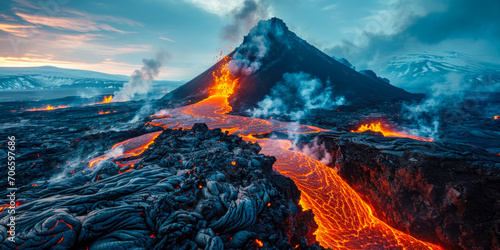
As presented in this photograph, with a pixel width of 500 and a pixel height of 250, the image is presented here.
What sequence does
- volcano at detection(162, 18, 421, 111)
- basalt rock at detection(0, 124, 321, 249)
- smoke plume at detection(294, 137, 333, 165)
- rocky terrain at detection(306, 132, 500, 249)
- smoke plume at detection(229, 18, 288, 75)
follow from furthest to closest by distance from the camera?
smoke plume at detection(229, 18, 288, 75) → volcano at detection(162, 18, 421, 111) → smoke plume at detection(294, 137, 333, 165) → rocky terrain at detection(306, 132, 500, 249) → basalt rock at detection(0, 124, 321, 249)

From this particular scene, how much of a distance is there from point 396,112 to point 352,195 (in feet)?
121

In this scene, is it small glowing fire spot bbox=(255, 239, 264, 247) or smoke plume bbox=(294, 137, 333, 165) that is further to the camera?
smoke plume bbox=(294, 137, 333, 165)

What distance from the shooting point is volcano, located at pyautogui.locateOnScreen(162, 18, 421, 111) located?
2058 inches

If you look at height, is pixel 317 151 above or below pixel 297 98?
below

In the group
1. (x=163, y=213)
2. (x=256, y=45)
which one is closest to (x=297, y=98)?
(x=256, y=45)

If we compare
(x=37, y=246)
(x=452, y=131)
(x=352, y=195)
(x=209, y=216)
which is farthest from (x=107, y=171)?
(x=452, y=131)

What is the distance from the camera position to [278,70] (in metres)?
56.7

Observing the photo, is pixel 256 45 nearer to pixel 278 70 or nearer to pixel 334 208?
pixel 278 70

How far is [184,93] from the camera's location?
69.6 m

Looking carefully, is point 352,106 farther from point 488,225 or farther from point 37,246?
point 37,246

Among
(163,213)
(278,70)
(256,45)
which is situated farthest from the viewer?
(256,45)

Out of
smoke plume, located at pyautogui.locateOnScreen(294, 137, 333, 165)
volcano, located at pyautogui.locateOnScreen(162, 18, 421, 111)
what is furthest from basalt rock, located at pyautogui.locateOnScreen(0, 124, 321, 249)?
volcano, located at pyautogui.locateOnScreen(162, 18, 421, 111)

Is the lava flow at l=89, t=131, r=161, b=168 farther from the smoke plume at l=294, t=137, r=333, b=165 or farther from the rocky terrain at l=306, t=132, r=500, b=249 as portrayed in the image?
the rocky terrain at l=306, t=132, r=500, b=249

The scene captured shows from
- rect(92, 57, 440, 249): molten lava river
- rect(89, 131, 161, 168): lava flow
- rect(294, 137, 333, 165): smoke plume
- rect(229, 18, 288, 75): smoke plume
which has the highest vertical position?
rect(229, 18, 288, 75): smoke plume
